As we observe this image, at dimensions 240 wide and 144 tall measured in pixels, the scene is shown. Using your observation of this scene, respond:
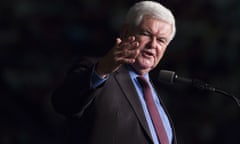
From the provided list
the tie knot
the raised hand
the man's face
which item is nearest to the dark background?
the tie knot

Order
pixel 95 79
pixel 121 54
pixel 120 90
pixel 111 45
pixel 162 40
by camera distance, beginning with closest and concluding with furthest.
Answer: pixel 121 54, pixel 95 79, pixel 120 90, pixel 162 40, pixel 111 45

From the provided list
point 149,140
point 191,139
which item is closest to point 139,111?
point 149,140

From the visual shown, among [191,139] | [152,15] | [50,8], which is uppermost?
[152,15]

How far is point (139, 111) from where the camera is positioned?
2.89 metres

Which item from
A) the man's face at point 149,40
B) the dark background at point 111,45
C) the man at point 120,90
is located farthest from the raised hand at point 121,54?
the dark background at point 111,45

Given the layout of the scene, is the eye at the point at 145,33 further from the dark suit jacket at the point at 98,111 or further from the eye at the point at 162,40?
the dark suit jacket at the point at 98,111

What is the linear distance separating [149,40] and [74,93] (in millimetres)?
427

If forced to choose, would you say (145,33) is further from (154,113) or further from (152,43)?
(154,113)

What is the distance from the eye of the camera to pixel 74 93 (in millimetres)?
2674

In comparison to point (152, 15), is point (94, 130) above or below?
below

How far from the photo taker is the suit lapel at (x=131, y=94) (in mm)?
2871

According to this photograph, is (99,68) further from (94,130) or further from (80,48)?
(80,48)

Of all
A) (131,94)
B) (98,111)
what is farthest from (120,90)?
(98,111)

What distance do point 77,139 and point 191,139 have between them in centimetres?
381
